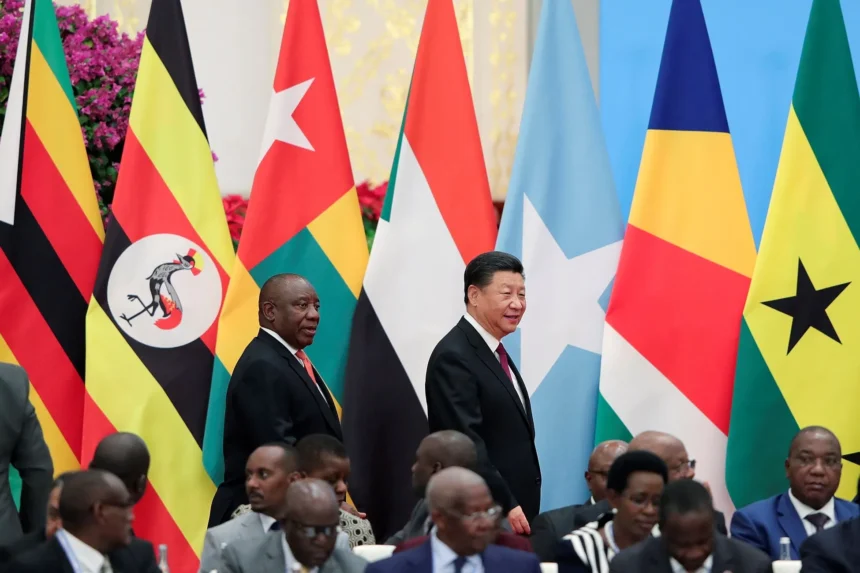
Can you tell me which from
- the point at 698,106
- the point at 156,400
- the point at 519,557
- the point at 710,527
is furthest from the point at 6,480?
the point at 698,106

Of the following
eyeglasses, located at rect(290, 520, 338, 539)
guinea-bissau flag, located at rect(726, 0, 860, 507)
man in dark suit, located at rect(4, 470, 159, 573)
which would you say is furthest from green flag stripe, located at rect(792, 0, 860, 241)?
man in dark suit, located at rect(4, 470, 159, 573)

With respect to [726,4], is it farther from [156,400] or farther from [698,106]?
[156,400]

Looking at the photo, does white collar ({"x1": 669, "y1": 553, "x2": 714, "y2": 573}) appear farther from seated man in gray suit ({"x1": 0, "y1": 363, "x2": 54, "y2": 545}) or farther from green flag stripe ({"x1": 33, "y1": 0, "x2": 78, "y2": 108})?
green flag stripe ({"x1": 33, "y1": 0, "x2": 78, "y2": 108})

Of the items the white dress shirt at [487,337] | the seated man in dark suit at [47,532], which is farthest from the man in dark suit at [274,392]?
the seated man in dark suit at [47,532]

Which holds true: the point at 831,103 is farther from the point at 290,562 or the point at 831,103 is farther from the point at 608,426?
the point at 290,562

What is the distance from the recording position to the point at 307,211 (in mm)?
7578

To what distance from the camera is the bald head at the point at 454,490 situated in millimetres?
4816

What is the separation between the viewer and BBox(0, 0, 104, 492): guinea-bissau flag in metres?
7.28

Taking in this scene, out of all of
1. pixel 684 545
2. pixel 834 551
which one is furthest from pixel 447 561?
pixel 834 551

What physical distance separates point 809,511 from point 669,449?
73 centimetres

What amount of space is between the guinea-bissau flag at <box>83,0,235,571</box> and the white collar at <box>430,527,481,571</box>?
2562mm

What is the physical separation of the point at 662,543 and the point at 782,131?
3.89 m

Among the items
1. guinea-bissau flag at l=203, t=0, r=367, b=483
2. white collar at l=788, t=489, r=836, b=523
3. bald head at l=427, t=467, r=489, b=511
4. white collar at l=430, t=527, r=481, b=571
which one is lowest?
white collar at l=430, t=527, r=481, b=571

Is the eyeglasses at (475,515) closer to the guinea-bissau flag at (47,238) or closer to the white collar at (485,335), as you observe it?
the white collar at (485,335)
